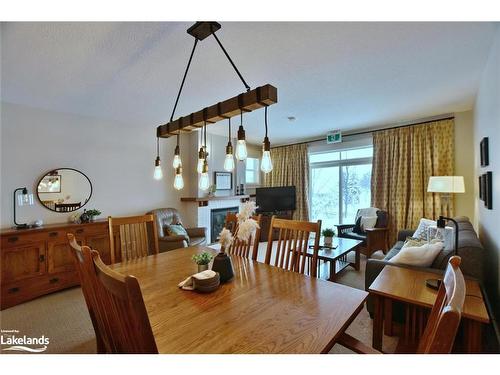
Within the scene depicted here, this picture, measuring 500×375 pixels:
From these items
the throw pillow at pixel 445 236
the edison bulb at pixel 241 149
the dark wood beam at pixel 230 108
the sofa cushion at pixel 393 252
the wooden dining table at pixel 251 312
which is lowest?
the sofa cushion at pixel 393 252

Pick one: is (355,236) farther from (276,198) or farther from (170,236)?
(170,236)

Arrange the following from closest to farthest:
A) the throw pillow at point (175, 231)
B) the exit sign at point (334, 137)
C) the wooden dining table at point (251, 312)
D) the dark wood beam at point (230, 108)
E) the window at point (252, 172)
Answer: the wooden dining table at point (251, 312)
the dark wood beam at point (230, 108)
the throw pillow at point (175, 231)
the exit sign at point (334, 137)
the window at point (252, 172)

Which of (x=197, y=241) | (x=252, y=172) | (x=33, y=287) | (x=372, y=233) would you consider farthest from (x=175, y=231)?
(x=372, y=233)

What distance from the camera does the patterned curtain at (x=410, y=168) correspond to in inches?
159

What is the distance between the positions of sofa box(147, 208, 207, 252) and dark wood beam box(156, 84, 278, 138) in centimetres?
203

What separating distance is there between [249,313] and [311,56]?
6.81 ft

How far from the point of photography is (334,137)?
507 centimetres

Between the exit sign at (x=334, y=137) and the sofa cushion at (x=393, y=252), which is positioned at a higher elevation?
the exit sign at (x=334, y=137)

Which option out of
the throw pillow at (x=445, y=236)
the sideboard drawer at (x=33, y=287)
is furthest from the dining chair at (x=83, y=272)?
the throw pillow at (x=445, y=236)

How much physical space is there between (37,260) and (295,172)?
499 cm

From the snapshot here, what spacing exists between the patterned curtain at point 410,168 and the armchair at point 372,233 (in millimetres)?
288

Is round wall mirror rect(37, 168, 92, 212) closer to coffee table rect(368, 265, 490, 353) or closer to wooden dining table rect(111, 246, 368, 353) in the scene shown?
wooden dining table rect(111, 246, 368, 353)

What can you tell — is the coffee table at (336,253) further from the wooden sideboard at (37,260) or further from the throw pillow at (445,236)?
the wooden sideboard at (37,260)
